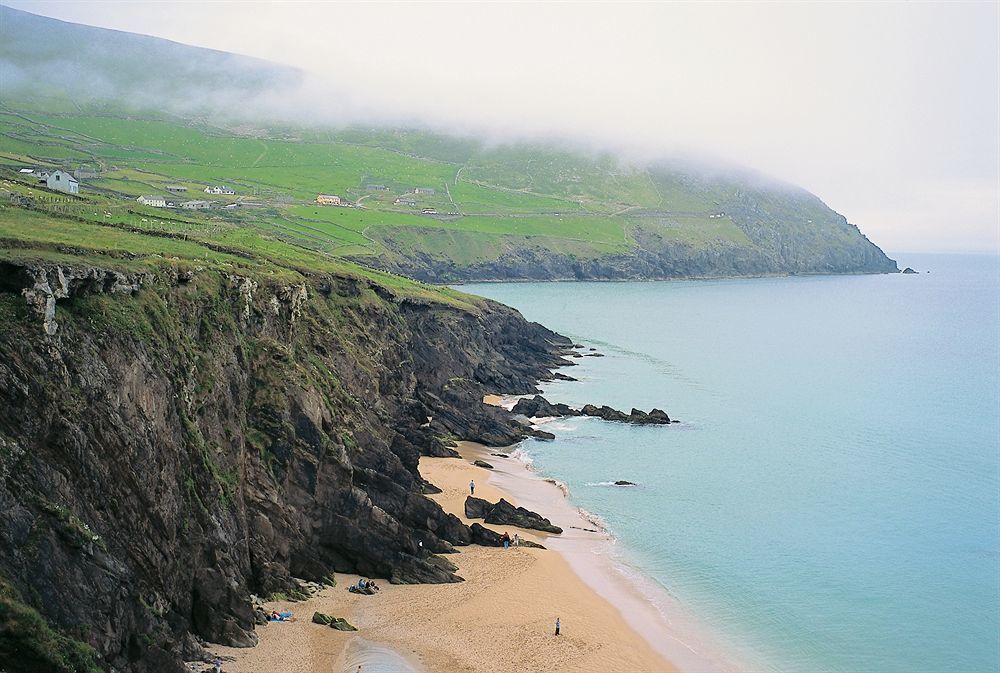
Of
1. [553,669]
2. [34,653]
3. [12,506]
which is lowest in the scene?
[553,669]

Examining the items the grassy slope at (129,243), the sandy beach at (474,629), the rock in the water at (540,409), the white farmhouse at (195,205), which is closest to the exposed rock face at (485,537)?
the sandy beach at (474,629)

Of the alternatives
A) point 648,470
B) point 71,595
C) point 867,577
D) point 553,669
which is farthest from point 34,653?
point 648,470

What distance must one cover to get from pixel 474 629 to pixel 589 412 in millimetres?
47157

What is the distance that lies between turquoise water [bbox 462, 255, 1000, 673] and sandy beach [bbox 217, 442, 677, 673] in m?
5.01

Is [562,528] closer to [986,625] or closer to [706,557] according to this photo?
[706,557]

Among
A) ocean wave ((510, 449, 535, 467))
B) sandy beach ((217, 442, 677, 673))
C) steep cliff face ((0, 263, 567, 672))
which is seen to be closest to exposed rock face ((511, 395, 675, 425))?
ocean wave ((510, 449, 535, 467))

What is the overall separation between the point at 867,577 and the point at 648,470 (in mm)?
20166

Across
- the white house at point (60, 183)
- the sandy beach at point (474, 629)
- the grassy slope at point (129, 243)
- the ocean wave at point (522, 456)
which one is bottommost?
the ocean wave at point (522, 456)

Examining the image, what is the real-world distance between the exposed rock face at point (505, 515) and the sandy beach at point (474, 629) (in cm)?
487

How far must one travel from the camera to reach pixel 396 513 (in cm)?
4647

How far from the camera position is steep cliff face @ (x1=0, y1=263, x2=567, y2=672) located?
26.1 m

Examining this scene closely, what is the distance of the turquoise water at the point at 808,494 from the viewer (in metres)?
43.6

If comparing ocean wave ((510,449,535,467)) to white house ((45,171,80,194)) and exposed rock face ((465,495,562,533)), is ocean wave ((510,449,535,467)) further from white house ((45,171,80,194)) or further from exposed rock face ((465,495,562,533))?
white house ((45,171,80,194))

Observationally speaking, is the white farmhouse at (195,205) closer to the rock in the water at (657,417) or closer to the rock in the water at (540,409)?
the rock in the water at (540,409)
